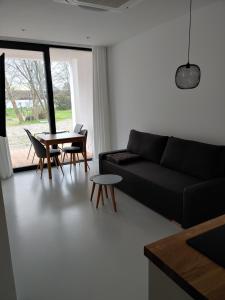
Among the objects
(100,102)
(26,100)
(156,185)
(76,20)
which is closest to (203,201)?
(156,185)

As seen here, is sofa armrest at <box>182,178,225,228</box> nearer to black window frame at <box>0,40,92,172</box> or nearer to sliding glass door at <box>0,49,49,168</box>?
black window frame at <box>0,40,92,172</box>

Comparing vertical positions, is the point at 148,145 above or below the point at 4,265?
above

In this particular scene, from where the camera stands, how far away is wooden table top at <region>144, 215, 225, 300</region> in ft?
2.37

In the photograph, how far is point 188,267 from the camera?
825mm

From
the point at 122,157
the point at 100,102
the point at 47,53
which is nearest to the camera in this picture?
the point at 122,157

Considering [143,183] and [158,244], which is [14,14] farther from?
[158,244]

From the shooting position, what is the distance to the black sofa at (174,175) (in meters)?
2.53

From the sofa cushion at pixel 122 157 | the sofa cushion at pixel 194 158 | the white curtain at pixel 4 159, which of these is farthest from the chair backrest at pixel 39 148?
the sofa cushion at pixel 194 158

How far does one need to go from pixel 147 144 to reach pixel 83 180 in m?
1.33

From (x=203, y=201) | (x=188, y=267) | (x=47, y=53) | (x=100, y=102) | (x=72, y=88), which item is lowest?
(x=203, y=201)

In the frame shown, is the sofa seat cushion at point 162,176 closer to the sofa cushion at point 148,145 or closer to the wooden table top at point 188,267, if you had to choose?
the sofa cushion at point 148,145

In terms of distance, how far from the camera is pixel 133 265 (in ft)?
6.77

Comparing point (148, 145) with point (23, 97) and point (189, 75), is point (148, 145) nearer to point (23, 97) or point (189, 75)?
point (189, 75)

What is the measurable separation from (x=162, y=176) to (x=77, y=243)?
1.37 metres
